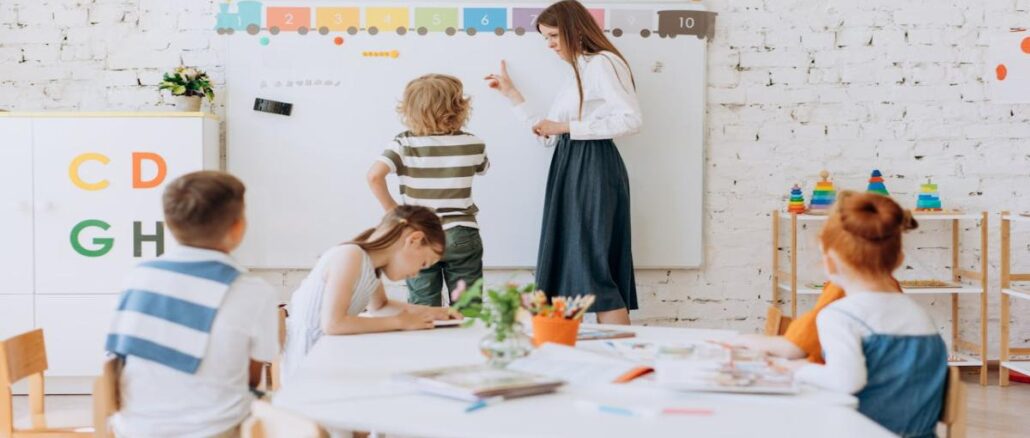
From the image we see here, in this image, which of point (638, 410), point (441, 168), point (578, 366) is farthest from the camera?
point (441, 168)

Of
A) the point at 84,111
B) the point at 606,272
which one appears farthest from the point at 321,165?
the point at 606,272

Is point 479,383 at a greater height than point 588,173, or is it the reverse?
point 588,173

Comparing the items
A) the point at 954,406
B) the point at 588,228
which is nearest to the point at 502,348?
the point at 954,406

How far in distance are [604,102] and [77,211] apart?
202 centimetres

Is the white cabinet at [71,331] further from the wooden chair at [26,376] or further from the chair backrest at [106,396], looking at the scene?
the chair backrest at [106,396]

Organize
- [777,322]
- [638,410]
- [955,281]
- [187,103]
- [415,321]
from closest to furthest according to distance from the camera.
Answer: [638,410], [415,321], [777,322], [187,103], [955,281]

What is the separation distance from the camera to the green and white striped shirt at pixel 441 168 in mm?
3594

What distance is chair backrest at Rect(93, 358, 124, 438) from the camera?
190 centimetres

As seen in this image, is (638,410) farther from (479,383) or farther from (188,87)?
(188,87)

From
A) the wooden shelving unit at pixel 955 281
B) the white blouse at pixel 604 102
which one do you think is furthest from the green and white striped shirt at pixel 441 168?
the wooden shelving unit at pixel 955 281

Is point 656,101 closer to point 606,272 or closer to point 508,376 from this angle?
point 606,272

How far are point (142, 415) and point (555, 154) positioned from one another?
95.5 inches

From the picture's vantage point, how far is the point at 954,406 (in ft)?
6.27

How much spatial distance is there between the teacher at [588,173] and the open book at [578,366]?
185 cm
